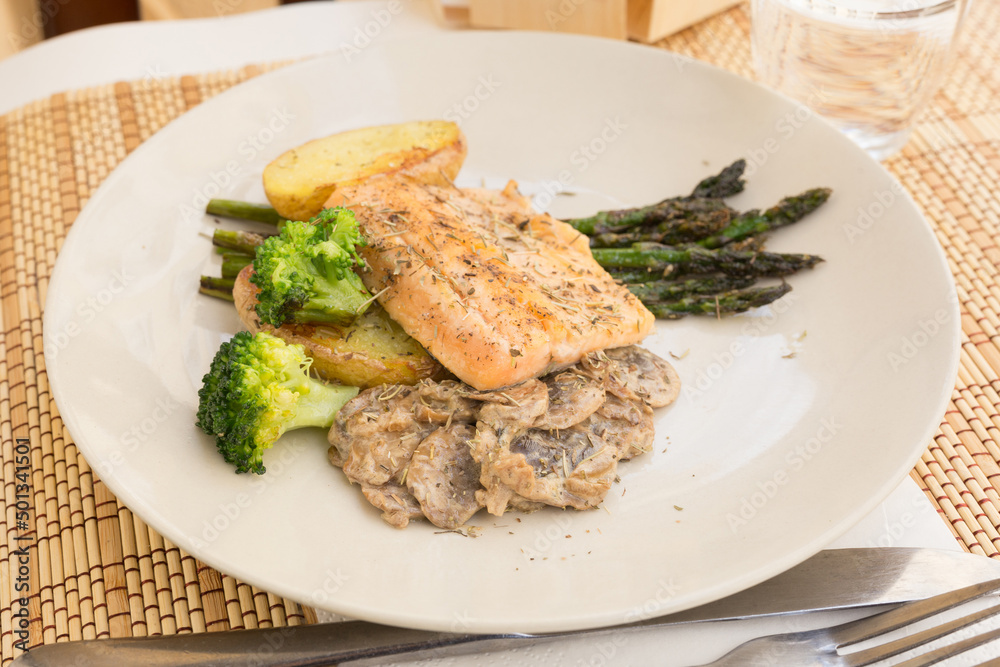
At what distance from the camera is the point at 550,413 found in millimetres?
3281

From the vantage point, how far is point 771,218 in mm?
4309

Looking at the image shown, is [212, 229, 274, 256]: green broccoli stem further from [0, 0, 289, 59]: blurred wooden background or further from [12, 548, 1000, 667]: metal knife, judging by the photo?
[0, 0, 289, 59]: blurred wooden background

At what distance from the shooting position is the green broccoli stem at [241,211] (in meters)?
4.28

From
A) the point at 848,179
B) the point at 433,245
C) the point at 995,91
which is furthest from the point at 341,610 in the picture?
the point at 995,91

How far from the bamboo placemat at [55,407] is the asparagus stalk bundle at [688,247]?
Answer: 3.42 feet

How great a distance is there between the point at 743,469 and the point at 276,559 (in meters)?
1.91

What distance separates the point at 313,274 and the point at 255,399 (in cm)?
67

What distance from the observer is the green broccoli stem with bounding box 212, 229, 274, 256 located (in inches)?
161

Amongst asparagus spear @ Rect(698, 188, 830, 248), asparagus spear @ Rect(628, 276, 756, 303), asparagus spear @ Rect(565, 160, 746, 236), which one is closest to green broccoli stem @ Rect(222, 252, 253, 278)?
asparagus spear @ Rect(565, 160, 746, 236)

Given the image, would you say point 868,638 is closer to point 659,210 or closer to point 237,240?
point 659,210

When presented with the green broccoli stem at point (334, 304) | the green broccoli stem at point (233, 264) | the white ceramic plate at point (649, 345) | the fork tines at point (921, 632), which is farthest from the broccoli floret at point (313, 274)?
the fork tines at point (921, 632)

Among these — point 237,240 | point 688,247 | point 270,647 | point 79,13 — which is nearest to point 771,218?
point 688,247

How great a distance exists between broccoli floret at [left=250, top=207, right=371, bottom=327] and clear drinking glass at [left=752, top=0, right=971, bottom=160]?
3102 millimetres

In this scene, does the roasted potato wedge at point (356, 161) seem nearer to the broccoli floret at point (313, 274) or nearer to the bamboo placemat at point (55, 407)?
the broccoli floret at point (313, 274)
